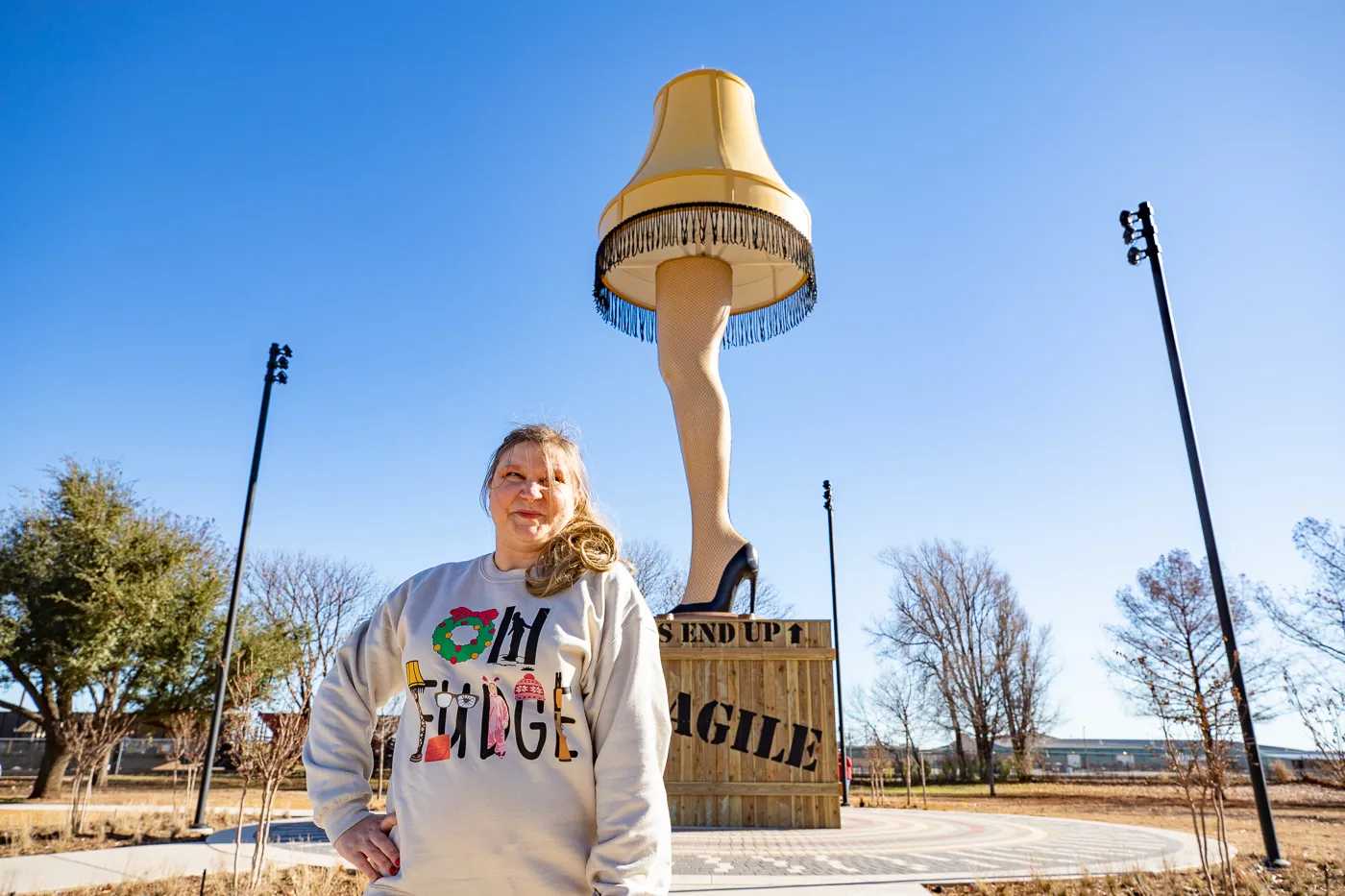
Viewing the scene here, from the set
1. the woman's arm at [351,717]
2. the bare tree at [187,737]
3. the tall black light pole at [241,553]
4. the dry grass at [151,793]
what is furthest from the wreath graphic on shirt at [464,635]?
the bare tree at [187,737]

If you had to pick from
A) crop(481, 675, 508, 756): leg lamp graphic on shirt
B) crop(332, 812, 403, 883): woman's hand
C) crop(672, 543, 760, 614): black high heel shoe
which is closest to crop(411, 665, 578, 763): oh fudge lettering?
crop(481, 675, 508, 756): leg lamp graphic on shirt

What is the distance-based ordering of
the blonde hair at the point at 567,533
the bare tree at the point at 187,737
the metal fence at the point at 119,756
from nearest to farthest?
the blonde hair at the point at 567,533 < the bare tree at the point at 187,737 < the metal fence at the point at 119,756

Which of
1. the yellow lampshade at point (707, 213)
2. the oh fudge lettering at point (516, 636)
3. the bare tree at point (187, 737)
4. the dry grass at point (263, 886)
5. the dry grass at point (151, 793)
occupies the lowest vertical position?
the dry grass at point (151, 793)

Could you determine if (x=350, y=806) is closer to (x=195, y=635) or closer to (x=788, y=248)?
(x=788, y=248)

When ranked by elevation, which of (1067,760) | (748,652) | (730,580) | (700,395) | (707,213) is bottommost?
(1067,760)

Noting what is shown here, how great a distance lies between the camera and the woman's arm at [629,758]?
1.29 metres

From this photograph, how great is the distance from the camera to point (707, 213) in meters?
7.98

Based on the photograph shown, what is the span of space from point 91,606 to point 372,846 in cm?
1787

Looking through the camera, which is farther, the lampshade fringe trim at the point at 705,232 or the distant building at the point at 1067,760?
the distant building at the point at 1067,760

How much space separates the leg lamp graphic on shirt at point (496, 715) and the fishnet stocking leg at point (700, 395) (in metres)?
6.30

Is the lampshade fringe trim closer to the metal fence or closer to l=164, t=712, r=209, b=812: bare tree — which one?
l=164, t=712, r=209, b=812: bare tree

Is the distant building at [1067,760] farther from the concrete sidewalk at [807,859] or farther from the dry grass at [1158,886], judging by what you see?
the dry grass at [1158,886]

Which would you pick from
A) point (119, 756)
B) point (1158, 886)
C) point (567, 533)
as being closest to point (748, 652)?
point (1158, 886)

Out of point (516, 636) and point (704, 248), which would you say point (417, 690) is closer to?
point (516, 636)
